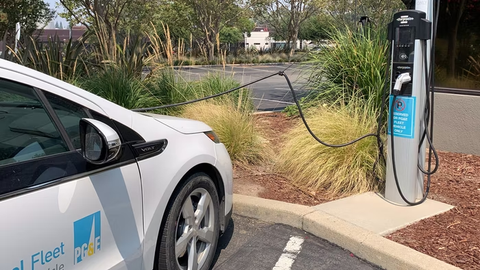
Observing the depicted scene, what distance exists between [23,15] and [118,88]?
64.5 ft

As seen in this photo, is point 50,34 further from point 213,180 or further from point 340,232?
point 340,232

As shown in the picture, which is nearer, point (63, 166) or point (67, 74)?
point (63, 166)

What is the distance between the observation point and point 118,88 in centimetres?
733

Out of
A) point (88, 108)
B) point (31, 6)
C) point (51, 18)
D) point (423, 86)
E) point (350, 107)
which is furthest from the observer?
point (51, 18)

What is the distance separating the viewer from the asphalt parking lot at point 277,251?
363 cm

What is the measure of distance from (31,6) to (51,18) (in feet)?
8.82

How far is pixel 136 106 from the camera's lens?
7.47 meters

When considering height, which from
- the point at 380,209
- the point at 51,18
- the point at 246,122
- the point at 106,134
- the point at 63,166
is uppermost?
the point at 51,18

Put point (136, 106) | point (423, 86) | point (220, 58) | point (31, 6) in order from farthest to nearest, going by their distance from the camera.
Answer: point (31, 6), point (220, 58), point (136, 106), point (423, 86)

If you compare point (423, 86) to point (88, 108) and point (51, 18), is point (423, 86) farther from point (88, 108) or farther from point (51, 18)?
point (51, 18)

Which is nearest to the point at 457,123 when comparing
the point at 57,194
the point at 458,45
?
the point at 458,45

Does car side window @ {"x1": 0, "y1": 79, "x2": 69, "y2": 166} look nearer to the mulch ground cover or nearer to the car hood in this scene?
the car hood

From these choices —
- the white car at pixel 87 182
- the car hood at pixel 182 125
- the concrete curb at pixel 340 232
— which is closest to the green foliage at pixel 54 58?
the concrete curb at pixel 340 232

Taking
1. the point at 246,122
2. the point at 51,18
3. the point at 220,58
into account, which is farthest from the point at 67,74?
the point at 51,18
